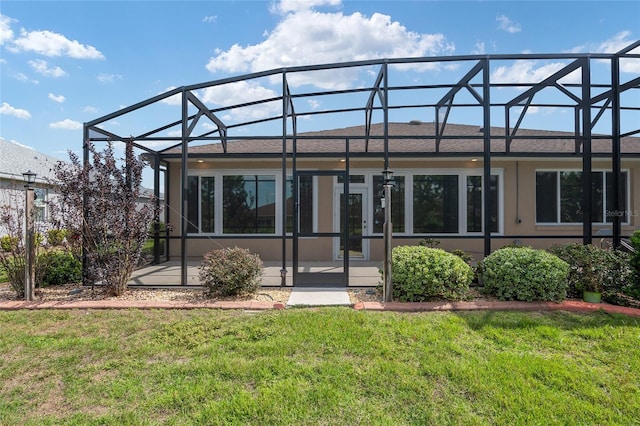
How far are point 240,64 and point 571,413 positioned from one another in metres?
9.57

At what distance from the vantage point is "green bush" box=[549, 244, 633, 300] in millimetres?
5082

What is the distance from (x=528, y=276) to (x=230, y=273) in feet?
15.5

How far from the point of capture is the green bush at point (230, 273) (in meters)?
5.31

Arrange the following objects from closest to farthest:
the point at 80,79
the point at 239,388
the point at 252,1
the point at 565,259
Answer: the point at 239,388
the point at 565,259
the point at 252,1
the point at 80,79

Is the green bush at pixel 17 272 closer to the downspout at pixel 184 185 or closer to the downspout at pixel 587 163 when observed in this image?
the downspout at pixel 184 185

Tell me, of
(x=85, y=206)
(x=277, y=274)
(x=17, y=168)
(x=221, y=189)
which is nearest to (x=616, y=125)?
(x=277, y=274)

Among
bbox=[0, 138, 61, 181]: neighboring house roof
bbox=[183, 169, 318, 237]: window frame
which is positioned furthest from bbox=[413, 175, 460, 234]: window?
bbox=[0, 138, 61, 181]: neighboring house roof

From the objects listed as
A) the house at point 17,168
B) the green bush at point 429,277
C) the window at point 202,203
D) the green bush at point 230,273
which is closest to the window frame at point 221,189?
the window at point 202,203

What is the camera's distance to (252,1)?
316 inches

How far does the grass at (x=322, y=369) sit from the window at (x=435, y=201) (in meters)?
5.39

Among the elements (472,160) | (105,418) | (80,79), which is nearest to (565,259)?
(472,160)

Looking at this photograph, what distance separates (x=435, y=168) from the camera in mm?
9641

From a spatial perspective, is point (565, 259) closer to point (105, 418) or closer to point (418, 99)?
point (418, 99)

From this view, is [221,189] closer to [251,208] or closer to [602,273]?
[251,208]
